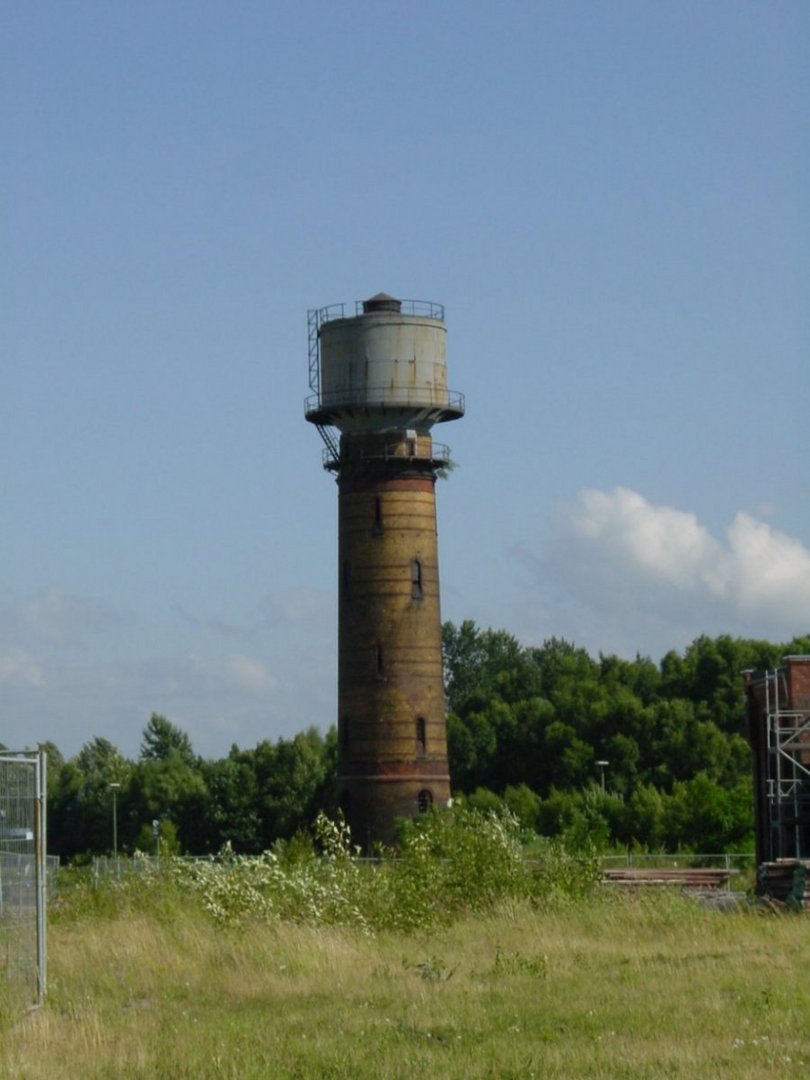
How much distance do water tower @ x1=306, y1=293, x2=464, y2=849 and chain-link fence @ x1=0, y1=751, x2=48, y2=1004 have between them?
130ft

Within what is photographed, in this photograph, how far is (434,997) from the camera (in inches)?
658

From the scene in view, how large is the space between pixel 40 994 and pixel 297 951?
442 centimetres

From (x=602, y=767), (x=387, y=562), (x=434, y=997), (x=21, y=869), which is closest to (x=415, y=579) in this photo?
(x=387, y=562)

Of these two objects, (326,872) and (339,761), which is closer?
(326,872)

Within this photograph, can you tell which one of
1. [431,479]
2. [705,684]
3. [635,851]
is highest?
[431,479]

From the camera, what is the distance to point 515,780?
258 feet

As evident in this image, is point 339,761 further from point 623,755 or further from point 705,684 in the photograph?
point 705,684

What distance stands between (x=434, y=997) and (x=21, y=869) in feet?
12.7

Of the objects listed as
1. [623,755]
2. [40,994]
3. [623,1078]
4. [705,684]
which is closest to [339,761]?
[623,755]

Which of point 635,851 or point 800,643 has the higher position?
point 800,643

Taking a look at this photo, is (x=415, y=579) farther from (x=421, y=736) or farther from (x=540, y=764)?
(x=540, y=764)

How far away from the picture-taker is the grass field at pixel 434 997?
43.0 ft

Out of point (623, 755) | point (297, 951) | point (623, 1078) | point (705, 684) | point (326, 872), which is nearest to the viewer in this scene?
point (623, 1078)

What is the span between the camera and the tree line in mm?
71188
